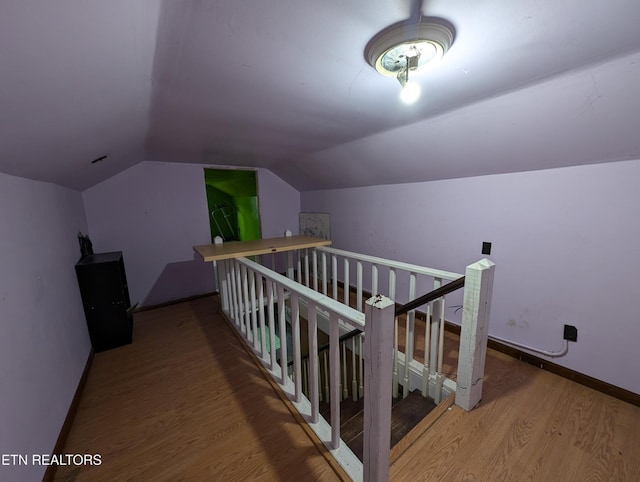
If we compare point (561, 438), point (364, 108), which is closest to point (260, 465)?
point (561, 438)

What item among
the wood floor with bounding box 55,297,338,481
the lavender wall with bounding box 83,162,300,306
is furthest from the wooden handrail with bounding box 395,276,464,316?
the lavender wall with bounding box 83,162,300,306

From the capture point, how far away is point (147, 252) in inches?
121

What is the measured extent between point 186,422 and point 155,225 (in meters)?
2.49

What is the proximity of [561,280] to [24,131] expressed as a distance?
3076mm

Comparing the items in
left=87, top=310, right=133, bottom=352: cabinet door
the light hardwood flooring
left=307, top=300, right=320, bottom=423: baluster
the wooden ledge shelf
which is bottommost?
the light hardwood flooring

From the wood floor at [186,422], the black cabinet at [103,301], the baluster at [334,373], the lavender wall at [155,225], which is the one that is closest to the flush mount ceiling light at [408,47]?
the baluster at [334,373]

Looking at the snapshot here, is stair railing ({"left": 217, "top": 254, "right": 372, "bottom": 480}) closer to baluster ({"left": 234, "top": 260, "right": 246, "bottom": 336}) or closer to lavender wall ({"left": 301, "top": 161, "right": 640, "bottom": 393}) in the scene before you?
baluster ({"left": 234, "top": 260, "right": 246, "bottom": 336})

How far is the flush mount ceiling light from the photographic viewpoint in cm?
88

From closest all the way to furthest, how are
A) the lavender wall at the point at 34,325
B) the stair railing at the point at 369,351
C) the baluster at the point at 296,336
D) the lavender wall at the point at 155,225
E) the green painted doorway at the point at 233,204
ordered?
the stair railing at the point at 369,351 < the lavender wall at the point at 34,325 < the baluster at the point at 296,336 < the lavender wall at the point at 155,225 < the green painted doorway at the point at 233,204

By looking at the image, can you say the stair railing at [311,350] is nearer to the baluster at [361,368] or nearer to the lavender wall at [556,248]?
the baluster at [361,368]

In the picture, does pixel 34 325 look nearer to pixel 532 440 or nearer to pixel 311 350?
pixel 311 350

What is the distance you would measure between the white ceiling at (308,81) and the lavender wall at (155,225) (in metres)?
0.83

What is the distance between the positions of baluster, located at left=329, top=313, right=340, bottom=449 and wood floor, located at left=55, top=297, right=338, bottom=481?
15 centimetres

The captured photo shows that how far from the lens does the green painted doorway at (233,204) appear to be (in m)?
4.47
